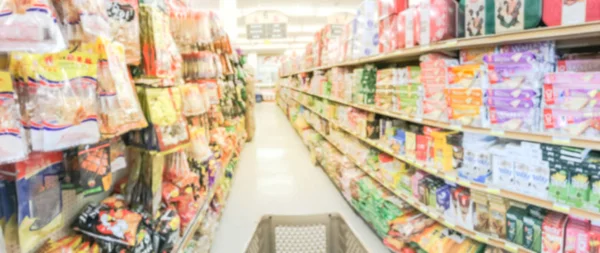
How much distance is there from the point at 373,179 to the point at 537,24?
2200 millimetres

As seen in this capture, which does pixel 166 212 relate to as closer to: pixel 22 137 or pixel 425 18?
pixel 22 137

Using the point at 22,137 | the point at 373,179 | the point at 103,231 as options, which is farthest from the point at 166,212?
the point at 373,179

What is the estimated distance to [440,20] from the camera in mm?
2045

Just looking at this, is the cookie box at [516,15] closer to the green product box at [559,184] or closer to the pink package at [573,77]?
the pink package at [573,77]

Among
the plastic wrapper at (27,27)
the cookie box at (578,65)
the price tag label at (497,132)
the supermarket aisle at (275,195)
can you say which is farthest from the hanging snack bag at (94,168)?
the cookie box at (578,65)

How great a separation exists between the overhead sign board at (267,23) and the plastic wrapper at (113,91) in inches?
380

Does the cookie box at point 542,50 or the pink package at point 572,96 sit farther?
the cookie box at point 542,50

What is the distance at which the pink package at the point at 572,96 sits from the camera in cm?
140

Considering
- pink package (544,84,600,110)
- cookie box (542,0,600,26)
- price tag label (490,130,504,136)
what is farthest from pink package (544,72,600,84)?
price tag label (490,130,504,136)

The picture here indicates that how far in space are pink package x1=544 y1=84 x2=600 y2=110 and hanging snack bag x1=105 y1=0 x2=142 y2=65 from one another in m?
1.93

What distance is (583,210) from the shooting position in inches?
58.3

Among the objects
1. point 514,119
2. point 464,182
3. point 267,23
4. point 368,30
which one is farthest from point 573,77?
point 267,23

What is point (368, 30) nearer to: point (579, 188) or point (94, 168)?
point (579, 188)

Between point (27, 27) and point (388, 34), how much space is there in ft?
8.07
